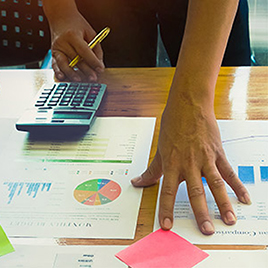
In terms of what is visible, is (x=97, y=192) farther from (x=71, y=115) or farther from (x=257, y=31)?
(x=257, y=31)

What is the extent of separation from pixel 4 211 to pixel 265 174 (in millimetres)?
388

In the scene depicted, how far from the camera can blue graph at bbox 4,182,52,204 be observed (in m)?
0.72

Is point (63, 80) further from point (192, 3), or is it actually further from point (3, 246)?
point (3, 246)

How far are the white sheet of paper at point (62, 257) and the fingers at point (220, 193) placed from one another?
0.15m

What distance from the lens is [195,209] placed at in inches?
25.8

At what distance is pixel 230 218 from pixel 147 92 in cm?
46

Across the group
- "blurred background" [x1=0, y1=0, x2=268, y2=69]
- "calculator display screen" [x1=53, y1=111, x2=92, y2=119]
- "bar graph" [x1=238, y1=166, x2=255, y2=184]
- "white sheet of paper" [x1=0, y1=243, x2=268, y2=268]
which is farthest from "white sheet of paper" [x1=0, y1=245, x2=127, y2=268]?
"blurred background" [x1=0, y1=0, x2=268, y2=69]

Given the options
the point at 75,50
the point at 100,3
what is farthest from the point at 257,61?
the point at 75,50

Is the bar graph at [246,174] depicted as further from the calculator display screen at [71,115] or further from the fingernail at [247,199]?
the calculator display screen at [71,115]

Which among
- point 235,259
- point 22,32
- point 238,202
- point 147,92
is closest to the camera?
point 235,259

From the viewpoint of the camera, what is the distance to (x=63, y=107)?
3.09ft

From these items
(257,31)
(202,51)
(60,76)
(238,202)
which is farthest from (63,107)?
(257,31)

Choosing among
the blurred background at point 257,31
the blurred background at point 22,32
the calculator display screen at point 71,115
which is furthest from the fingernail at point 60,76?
the blurred background at point 257,31

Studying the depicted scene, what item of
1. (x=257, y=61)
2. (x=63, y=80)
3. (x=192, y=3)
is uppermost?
(x=192, y=3)
